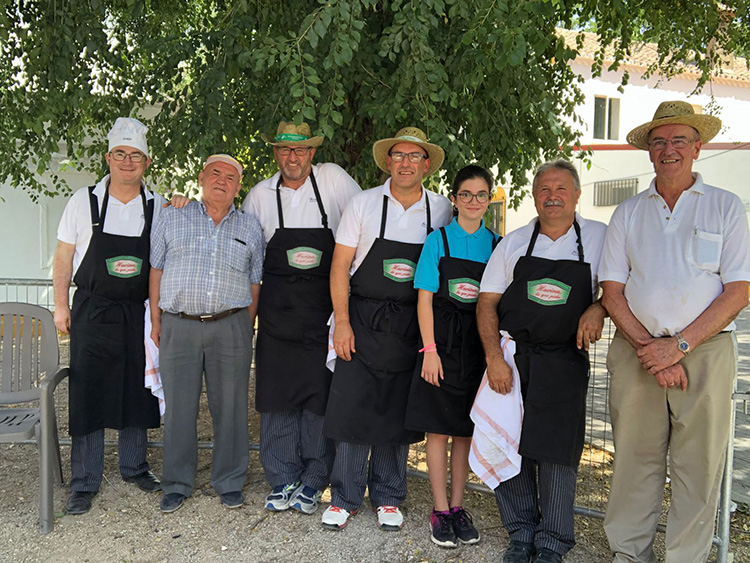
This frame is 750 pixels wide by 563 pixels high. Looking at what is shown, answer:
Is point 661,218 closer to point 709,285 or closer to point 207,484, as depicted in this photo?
point 709,285

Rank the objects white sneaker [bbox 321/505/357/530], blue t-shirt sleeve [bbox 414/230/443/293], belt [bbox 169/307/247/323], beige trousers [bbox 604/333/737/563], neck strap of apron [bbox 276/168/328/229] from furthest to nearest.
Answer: neck strap of apron [bbox 276/168/328/229], belt [bbox 169/307/247/323], white sneaker [bbox 321/505/357/530], blue t-shirt sleeve [bbox 414/230/443/293], beige trousers [bbox 604/333/737/563]

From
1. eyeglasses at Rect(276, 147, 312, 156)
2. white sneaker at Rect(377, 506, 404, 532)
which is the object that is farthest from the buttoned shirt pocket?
eyeglasses at Rect(276, 147, 312, 156)

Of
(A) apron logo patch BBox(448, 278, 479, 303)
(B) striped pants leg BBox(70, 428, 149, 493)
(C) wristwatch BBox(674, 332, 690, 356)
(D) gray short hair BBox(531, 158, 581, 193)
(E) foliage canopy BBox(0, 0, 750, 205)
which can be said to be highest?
(E) foliage canopy BBox(0, 0, 750, 205)

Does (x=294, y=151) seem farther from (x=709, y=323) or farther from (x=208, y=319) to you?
(x=709, y=323)

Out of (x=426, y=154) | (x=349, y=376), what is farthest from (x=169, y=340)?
(x=426, y=154)

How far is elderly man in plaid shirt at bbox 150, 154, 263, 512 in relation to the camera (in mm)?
3689

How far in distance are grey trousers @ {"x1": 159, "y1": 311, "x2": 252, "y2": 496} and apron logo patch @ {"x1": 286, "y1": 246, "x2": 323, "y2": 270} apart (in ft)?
1.35

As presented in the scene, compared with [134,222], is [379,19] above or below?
above

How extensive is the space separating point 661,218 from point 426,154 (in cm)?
124

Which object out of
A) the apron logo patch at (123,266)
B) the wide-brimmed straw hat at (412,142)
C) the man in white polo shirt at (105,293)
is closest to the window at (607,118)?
the wide-brimmed straw hat at (412,142)

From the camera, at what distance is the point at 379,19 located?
472 centimetres

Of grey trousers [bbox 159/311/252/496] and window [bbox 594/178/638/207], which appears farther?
window [bbox 594/178/638/207]

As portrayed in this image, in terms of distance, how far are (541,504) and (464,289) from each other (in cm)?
108

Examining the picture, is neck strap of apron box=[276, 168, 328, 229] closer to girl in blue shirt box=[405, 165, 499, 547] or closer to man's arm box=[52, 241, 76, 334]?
girl in blue shirt box=[405, 165, 499, 547]
